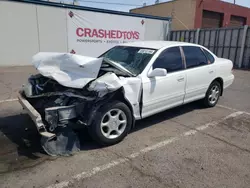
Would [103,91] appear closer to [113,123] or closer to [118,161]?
[113,123]

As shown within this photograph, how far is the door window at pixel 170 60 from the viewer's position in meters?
4.07

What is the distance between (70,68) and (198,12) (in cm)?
2196

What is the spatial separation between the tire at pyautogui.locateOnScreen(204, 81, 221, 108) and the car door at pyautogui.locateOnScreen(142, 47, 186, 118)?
1.12 metres

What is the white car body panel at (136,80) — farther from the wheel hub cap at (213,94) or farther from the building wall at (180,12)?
the building wall at (180,12)

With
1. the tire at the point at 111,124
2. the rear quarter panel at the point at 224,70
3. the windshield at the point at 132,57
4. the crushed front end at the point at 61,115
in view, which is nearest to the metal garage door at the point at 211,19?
the rear quarter panel at the point at 224,70

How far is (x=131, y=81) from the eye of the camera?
3.47 metres

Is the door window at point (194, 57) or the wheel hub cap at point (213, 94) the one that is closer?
the door window at point (194, 57)

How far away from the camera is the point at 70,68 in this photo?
352 cm

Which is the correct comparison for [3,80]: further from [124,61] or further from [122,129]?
[122,129]

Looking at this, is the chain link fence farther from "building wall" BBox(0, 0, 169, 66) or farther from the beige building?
"building wall" BBox(0, 0, 169, 66)

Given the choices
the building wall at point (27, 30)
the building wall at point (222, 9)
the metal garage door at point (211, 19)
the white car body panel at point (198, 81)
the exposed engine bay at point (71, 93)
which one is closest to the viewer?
the exposed engine bay at point (71, 93)

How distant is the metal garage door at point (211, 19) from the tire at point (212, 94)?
2037 cm

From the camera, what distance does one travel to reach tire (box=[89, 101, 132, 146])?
323cm

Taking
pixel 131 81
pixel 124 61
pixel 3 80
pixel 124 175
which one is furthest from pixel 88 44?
pixel 124 175
